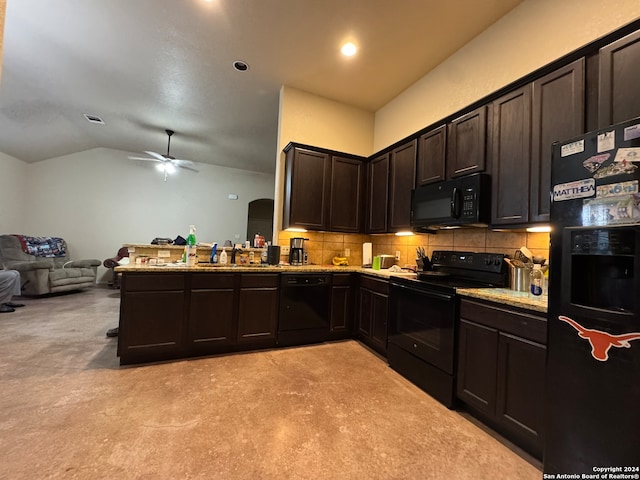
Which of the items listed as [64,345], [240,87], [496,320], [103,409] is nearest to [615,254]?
[496,320]

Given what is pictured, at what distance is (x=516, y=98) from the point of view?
2.06 m

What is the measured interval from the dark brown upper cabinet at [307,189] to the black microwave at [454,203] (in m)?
1.18

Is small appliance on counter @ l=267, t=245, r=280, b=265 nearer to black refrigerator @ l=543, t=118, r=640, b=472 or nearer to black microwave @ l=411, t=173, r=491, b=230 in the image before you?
black microwave @ l=411, t=173, r=491, b=230

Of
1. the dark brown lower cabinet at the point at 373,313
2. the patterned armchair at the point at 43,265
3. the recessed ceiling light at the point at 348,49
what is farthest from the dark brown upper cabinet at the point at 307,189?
the patterned armchair at the point at 43,265

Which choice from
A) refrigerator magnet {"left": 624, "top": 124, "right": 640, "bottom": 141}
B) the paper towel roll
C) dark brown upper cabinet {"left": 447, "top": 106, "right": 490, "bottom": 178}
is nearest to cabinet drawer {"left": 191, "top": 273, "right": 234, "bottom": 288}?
the paper towel roll

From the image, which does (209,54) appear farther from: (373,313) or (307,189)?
(373,313)

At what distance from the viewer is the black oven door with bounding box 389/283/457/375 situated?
6.63ft

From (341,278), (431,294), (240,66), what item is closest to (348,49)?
(240,66)

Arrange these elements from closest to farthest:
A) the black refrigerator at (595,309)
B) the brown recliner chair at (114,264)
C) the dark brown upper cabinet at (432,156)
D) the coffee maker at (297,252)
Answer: the black refrigerator at (595,309), the dark brown upper cabinet at (432,156), the coffee maker at (297,252), the brown recliner chair at (114,264)

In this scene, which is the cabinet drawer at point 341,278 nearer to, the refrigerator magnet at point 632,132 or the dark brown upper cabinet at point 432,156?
the dark brown upper cabinet at point 432,156

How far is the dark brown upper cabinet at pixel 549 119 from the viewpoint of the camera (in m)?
1.71

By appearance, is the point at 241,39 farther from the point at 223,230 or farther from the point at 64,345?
the point at 223,230

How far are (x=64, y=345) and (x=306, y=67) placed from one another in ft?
13.4

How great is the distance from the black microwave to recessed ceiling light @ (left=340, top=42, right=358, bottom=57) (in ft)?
5.35
